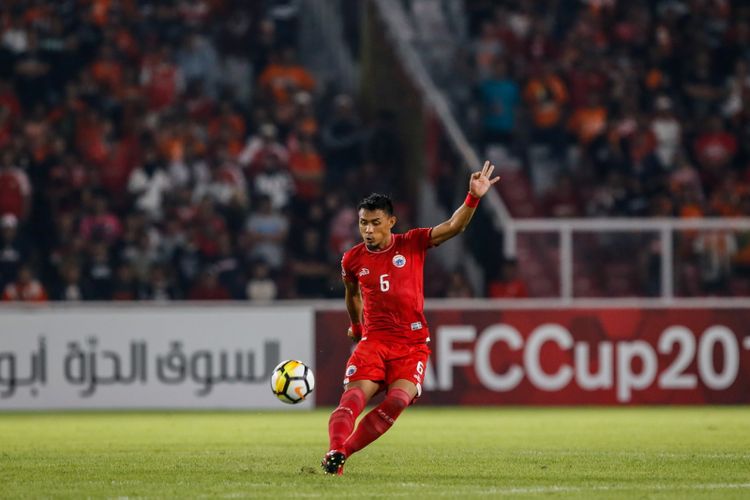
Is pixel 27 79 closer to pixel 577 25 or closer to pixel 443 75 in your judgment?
pixel 443 75

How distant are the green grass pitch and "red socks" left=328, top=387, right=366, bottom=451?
233 millimetres

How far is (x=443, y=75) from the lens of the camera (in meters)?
22.0

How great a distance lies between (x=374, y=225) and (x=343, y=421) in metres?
1.31

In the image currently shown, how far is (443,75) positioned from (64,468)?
42.3 feet

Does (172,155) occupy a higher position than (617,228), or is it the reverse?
(172,155)

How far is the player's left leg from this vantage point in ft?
31.3

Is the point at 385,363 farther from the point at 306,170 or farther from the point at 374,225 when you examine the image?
the point at 306,170

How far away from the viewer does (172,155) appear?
2072 centimetres

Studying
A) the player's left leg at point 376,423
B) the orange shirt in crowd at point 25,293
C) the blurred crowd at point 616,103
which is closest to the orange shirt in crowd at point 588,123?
the blurred crowd at point 616,103

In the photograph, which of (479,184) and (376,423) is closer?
(376,423)

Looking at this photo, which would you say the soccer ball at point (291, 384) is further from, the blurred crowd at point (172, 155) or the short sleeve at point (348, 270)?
the blurred crowd at point (172, 155)

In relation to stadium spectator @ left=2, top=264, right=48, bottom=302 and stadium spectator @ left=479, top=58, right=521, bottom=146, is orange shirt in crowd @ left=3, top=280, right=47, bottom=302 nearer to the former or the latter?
stadium spectator @ left=2, top=264, right=48, bottom=302

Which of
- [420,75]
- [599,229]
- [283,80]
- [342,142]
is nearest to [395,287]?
[599,229]

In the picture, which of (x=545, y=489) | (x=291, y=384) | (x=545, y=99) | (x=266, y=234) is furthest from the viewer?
(x=545, y=99)
